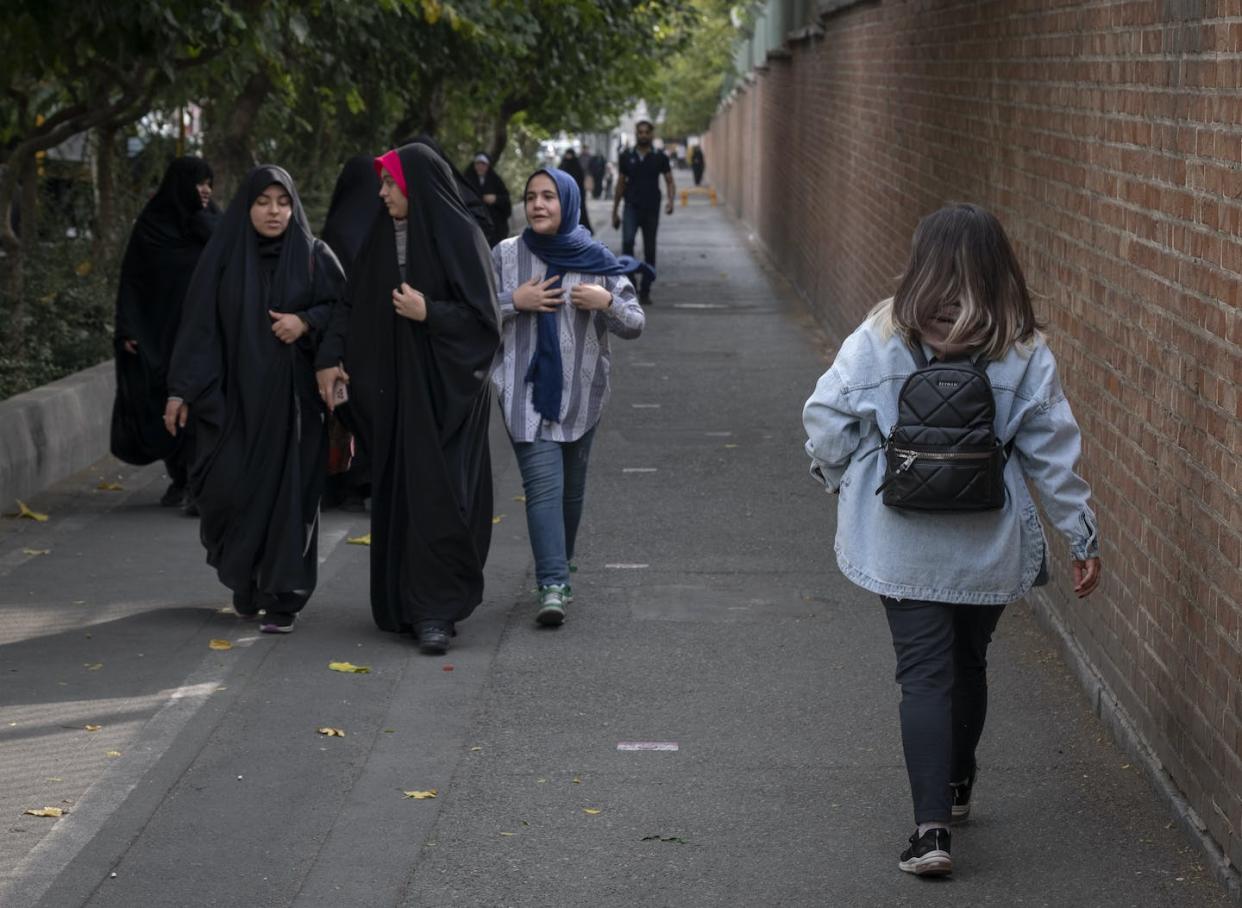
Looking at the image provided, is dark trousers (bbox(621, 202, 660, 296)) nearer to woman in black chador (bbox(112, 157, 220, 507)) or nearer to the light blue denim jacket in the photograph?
woman in black chador (bbox(112, 157, 220, 507))

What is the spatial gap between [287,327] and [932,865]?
145 inches

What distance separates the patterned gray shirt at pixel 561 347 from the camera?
25.5 feet

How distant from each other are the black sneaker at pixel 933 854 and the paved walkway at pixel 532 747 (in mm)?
49

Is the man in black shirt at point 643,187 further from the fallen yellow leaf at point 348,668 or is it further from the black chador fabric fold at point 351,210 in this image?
the fallen yellow leaf at point 348,668

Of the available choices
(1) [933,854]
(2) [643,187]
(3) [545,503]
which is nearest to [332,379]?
(3) [545,503]

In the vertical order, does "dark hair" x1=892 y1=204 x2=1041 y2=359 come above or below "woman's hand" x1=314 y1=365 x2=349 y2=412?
above

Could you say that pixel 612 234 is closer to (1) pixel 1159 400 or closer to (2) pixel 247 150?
(2) pixel 247 150

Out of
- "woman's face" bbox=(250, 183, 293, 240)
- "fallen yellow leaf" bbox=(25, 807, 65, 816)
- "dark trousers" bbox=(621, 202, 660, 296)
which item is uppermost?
"woman's face" bbox=(250, 183, 293, 240)

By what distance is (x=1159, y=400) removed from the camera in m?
5.91

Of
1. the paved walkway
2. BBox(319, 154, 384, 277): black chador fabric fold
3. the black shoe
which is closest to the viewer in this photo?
the paved walkway

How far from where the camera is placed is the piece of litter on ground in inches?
243

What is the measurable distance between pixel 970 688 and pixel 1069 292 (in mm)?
2526

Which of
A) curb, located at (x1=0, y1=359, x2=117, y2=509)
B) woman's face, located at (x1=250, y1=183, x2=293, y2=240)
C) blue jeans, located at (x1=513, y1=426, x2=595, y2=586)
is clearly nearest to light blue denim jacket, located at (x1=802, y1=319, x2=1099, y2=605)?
blue jeans, located at (x1=513, y1=426, x2=595, y2=586)

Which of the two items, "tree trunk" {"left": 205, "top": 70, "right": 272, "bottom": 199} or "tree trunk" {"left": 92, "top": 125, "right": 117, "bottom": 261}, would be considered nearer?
"tree trunk" {"left": 92, "top": 125, "right": 117, "bottom": 261}
